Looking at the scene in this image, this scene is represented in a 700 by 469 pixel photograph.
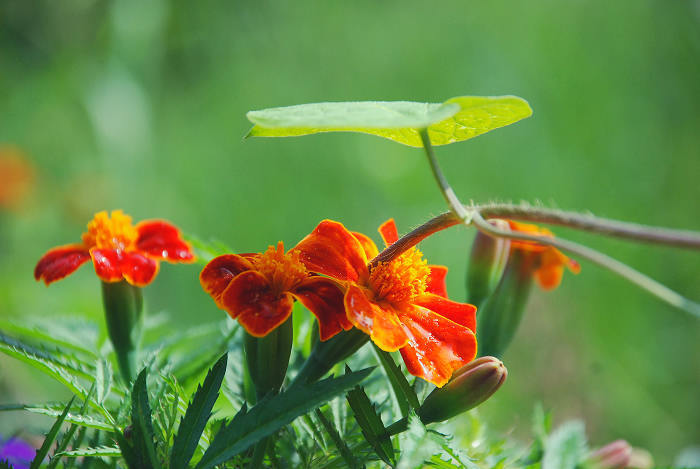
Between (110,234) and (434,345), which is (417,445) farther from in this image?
(110,234)

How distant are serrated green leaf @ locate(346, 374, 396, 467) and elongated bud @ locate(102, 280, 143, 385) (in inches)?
9.3

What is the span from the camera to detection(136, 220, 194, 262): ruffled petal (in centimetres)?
58

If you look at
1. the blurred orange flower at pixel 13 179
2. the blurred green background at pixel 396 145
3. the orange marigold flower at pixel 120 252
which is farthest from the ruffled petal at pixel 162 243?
the blurred orange flower at pixel 13 179

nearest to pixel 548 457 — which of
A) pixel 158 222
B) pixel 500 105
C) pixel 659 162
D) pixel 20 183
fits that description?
pixel 500 105

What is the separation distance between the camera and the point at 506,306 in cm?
63

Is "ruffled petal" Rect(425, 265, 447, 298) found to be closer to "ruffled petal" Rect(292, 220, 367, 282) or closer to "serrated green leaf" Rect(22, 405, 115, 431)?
"ruffled petal" Rect(292, 220, 367, 282)

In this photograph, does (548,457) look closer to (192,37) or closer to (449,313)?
(449,313)

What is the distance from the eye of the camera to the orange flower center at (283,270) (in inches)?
17.8

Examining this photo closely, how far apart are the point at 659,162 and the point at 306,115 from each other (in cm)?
248

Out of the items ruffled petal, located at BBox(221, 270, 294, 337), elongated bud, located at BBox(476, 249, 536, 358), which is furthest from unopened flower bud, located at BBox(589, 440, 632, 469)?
ruffled petal, located at BBox(221, 270, 294, 337)

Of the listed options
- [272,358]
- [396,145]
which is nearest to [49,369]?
[272,358]

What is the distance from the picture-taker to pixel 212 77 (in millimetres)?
2695

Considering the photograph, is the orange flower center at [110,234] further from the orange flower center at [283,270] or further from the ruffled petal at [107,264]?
the orange flower center at [283,270]

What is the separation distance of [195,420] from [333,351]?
4.2 inches
